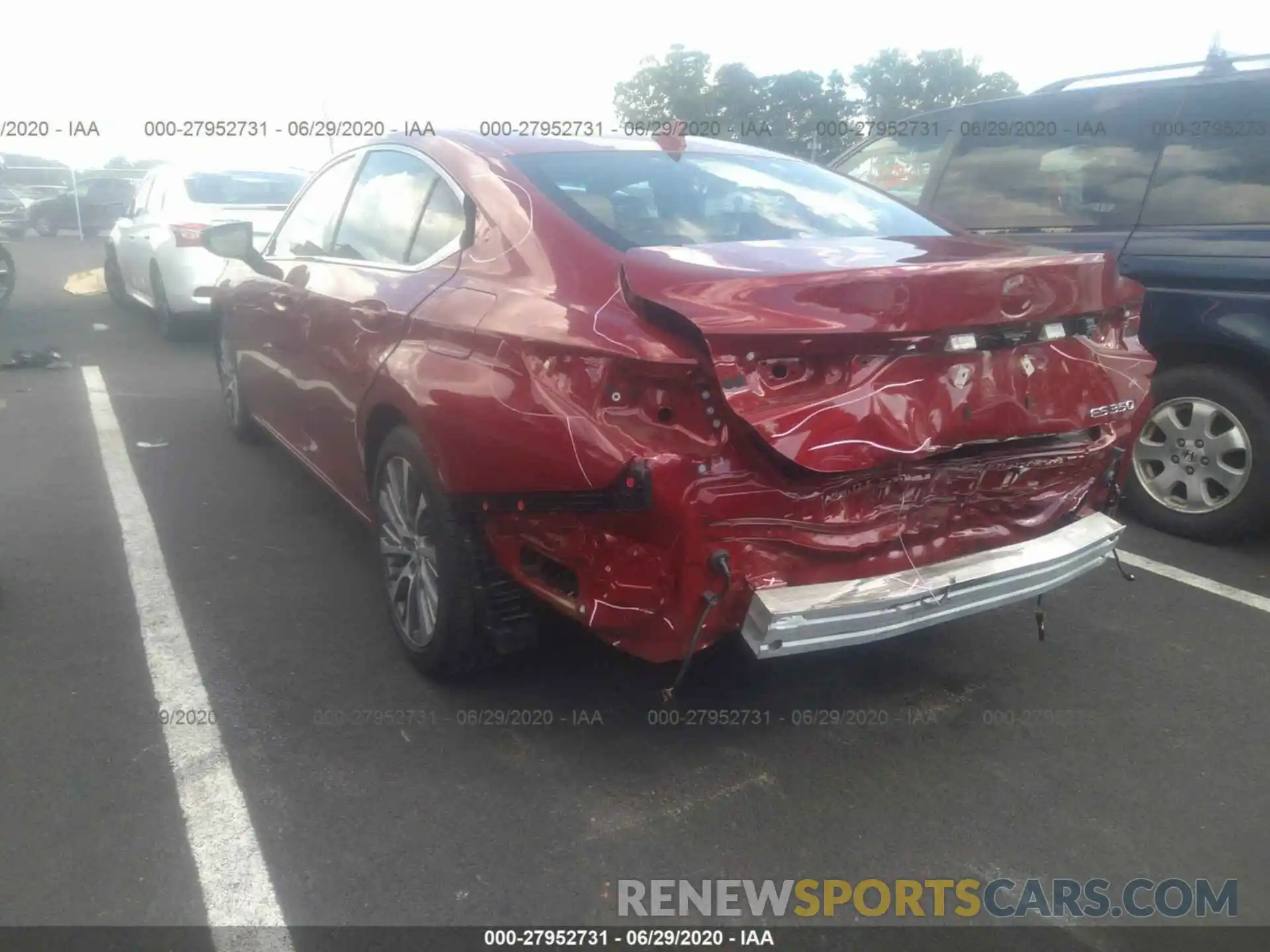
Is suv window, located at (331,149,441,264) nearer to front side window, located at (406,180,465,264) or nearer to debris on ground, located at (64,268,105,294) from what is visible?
front side window, located at (406,180,465,264)

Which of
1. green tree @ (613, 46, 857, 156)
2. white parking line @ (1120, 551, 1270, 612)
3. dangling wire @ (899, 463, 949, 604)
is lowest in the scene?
white parking line @ (1120, 551, 1270, 612)

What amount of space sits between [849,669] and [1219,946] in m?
1.38

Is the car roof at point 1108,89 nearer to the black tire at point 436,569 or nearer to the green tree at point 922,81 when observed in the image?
the black tire at point 436,569

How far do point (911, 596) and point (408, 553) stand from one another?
1.58 meters

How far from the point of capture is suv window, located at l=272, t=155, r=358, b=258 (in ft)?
14.1

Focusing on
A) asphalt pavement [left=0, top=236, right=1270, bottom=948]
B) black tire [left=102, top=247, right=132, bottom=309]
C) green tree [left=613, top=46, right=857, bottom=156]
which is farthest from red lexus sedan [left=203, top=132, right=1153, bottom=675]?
black tire [left=102, top=247, right=132, bottom=309]

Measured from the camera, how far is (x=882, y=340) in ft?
8.38

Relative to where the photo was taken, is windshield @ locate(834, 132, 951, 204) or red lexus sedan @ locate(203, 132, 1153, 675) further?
windshield @ locate(834, 132, 951, 204)

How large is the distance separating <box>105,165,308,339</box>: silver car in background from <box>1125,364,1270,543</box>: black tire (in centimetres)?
614

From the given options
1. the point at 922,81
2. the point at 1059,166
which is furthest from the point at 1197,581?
the point at 922,81

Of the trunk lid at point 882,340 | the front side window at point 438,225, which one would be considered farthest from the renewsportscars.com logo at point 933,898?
the front side window at point 438,225

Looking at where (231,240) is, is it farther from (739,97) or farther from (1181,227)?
(739,97)

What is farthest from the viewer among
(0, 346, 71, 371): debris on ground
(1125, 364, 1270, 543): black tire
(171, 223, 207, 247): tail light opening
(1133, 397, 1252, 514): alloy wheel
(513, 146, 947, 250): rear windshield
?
(171, 223, 207, 247): tail light opening

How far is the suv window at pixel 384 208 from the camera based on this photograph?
11.9 ft
